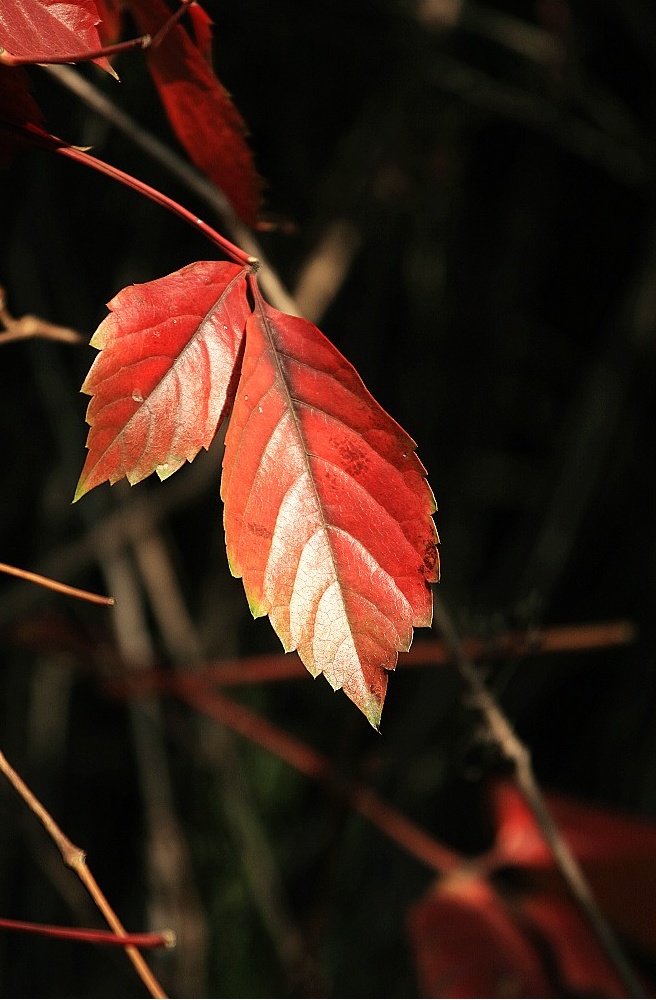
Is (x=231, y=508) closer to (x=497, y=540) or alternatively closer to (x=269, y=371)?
(x=269, y=371)

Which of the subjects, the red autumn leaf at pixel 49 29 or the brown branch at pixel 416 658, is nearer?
the red autumn leaf at pixel 49 29

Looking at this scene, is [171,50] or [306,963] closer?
[171,50]

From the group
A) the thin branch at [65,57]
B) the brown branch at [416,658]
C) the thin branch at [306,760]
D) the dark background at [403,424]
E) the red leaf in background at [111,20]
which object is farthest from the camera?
the dark background at [403,424]

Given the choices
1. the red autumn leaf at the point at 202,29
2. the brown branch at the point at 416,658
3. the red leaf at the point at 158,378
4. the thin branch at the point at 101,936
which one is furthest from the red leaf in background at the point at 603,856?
the red autumn leaf at the point at 202,29

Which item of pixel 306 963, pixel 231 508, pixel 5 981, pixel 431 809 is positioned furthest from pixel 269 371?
pixel 5 981

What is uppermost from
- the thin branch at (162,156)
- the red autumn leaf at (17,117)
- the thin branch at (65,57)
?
the thin branch at (65,57)

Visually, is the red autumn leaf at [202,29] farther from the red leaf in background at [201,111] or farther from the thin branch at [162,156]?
the thin branch at [162,156]

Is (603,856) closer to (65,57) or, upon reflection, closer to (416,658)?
(416,658)
